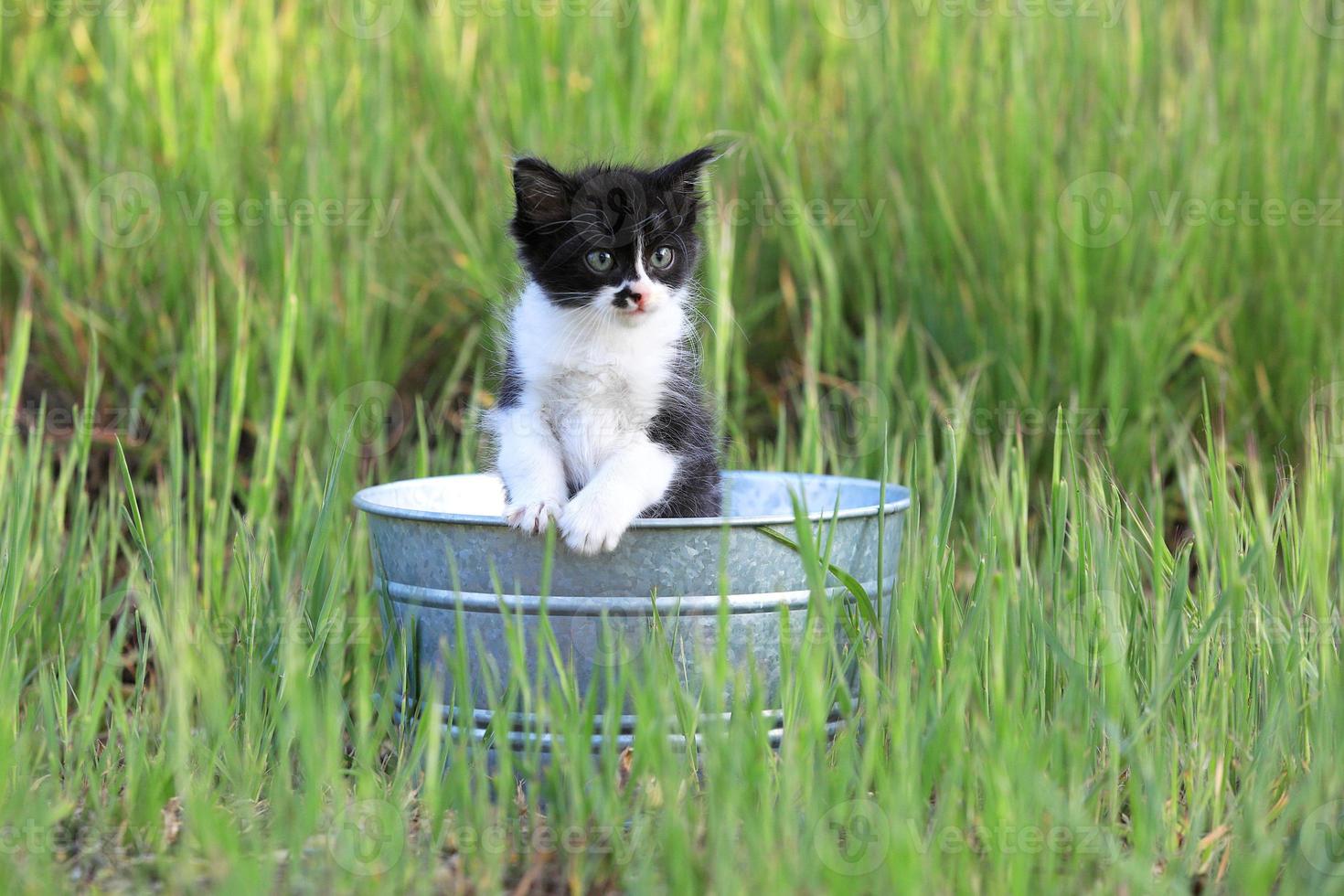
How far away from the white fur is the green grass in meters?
0.33

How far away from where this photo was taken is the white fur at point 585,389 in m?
2.37

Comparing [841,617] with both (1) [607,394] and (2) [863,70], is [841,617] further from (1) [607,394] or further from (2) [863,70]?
(2) [863,70]

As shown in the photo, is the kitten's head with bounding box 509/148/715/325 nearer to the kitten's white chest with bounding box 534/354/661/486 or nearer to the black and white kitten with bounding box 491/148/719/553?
the black and white kitten with bounding box 491/148/719/553

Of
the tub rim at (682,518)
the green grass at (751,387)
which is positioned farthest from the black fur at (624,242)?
the green grass at (751,387)

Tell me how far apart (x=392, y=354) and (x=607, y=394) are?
57.9 inches

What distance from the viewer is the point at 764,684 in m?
2.24

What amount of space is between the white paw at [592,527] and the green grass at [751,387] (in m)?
0.25

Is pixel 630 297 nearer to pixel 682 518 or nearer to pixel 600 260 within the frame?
pixel 600 260

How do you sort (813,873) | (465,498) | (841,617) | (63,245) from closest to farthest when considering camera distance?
(813,873) → (841,617) → (465,498) → (63,245)

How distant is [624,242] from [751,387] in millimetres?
1596

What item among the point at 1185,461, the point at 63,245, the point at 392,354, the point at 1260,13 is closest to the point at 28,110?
the point at 63,245

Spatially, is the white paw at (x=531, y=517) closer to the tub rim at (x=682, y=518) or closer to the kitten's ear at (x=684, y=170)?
the tub rim at (x=682, y=518)

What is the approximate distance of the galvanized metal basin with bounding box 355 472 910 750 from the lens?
2111 mm

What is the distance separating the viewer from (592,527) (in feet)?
6.84
